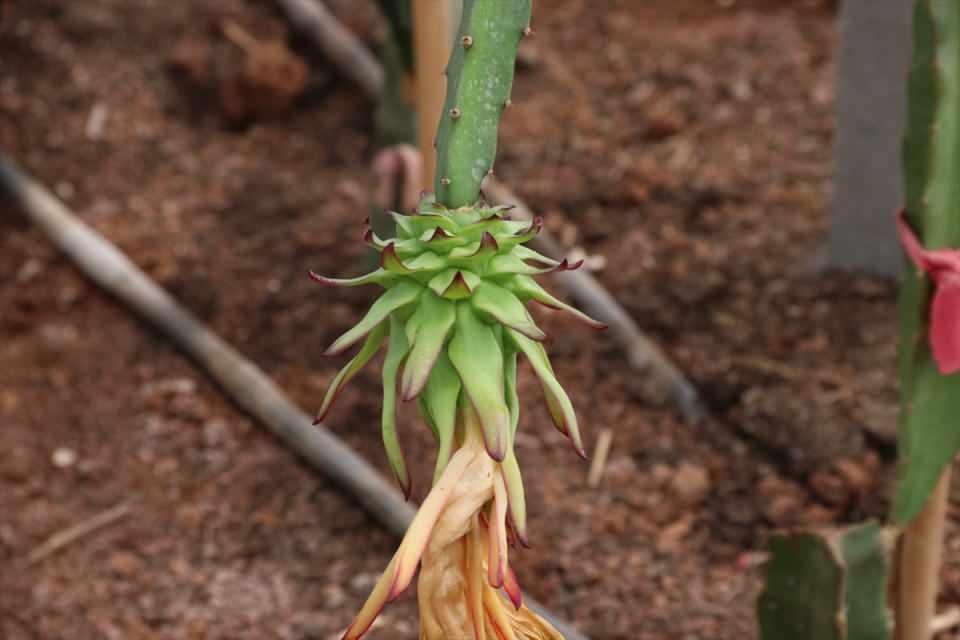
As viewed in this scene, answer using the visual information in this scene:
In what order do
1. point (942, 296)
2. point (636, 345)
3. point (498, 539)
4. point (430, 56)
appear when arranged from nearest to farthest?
point (498, 539) → point (942, 296) → point (430, 56) → point (636, 345)

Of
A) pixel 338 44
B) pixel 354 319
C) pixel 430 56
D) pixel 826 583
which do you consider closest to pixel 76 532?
pixel 354 319

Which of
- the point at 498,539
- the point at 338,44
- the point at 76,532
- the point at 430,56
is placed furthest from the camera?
the point at 338,44

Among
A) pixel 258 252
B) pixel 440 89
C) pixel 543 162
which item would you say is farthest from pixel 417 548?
pixel 543 162

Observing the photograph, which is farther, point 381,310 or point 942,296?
point 942,296

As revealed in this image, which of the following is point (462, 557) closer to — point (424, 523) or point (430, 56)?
point (424, 523)

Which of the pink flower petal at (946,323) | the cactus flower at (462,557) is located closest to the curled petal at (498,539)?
the cactus flower at (462,557)

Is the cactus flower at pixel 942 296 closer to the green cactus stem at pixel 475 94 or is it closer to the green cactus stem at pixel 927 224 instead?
the green cactus stem at pixel 927 224

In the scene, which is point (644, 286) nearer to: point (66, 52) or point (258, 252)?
point (258, 252)
